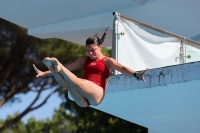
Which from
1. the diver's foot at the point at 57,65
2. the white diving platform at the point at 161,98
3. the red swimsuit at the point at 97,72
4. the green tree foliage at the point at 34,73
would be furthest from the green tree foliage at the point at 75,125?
the diver's foot at the point at 57,65

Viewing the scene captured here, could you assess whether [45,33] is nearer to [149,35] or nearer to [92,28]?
[92,28]

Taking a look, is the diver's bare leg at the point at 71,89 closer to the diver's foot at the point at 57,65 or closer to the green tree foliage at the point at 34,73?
the diver's foot at the point at 57,65

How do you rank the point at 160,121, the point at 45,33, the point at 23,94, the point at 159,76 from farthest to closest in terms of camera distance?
the point at 23,94, the point at 45,33, the point at 160,121, the point at 159,76

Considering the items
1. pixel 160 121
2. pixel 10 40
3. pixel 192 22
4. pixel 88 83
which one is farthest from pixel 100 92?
pixel 10 40

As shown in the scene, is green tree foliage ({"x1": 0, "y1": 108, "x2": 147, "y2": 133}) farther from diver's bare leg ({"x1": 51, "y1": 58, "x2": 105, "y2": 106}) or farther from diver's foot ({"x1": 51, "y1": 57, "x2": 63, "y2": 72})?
diver's foot ({"x1": 51, "y1": 57, "x2": 63, "y2": 72})

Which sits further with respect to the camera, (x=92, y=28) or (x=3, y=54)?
(x=3, y=54)

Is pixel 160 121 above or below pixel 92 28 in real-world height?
below

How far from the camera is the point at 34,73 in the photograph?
22.1 meters

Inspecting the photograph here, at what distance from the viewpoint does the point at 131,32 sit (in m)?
8.99

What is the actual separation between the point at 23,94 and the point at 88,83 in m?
16.5

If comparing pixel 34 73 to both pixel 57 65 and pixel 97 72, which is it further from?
pixel 57 65

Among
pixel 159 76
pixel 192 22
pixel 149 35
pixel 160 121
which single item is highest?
pixel 192 22

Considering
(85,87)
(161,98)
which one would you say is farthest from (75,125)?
(85,87)

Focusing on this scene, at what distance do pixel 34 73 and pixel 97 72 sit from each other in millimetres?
15499
